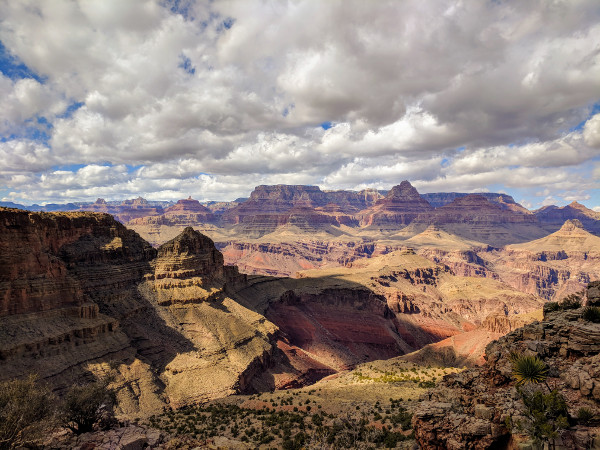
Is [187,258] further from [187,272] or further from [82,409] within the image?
[82,409]

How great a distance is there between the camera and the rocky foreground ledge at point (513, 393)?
17.5 m

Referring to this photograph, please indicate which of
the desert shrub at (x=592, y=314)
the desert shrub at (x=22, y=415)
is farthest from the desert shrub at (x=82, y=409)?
the desert shrub at (x=592, y=314)

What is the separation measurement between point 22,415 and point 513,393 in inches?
1359

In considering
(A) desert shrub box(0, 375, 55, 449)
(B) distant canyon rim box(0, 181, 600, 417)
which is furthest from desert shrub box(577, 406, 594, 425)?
(B) distant canyon rim box(0, 181, 600, 417)

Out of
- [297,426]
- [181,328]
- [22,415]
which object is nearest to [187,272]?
[181,328]

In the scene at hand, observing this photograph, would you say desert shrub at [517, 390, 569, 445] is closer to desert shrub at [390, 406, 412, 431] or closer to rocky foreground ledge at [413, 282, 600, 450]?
rocky foreground ledge at [413, 282, 600, 450]

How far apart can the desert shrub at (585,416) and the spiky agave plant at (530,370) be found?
295cm

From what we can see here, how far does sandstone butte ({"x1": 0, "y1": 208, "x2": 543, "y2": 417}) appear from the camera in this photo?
50531 millimetres

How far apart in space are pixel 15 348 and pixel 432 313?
436 ft

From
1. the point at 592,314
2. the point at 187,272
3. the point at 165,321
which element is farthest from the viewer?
the point at 187,272

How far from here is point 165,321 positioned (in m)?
71.7

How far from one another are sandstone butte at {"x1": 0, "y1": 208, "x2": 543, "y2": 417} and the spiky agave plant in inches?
1915

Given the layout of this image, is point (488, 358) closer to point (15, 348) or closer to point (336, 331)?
point (15, 348)

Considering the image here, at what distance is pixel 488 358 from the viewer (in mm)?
24641
